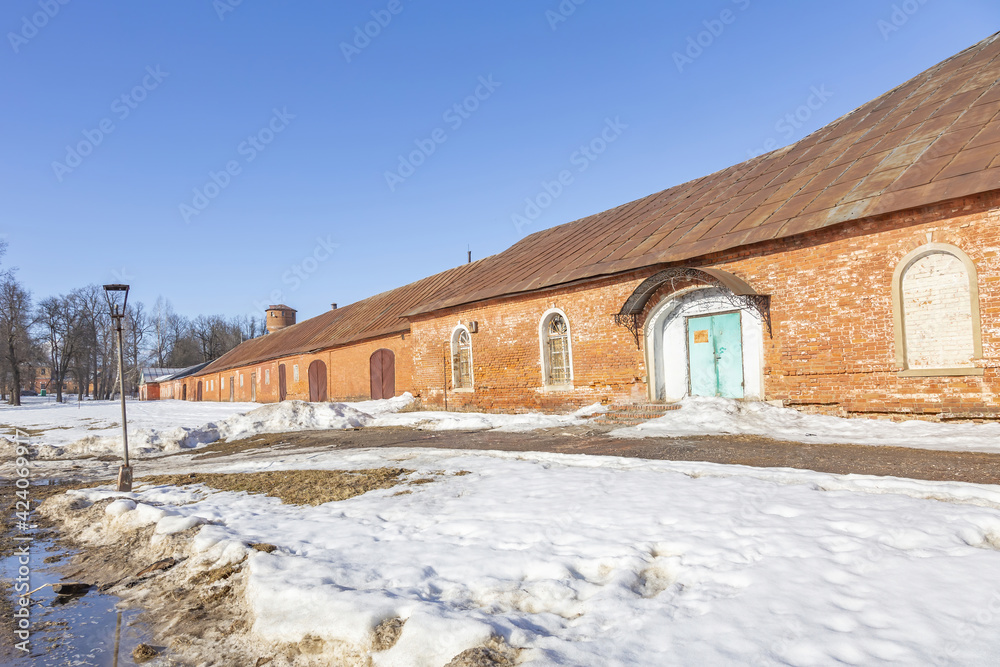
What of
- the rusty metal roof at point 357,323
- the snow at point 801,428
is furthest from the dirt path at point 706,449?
the rusty metal roof at point 357,323

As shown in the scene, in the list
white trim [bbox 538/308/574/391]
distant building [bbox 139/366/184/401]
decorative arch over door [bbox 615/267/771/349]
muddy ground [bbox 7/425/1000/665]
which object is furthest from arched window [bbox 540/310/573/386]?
distant building [bbox 139/366/184/401]

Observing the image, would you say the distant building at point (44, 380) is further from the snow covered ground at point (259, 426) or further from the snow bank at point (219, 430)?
the snow bank at point (219, 430)

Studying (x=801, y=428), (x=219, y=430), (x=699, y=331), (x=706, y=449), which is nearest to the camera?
(x=706, y=449)

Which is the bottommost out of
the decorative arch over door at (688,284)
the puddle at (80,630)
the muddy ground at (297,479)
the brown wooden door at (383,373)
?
the puddle at (80,630)

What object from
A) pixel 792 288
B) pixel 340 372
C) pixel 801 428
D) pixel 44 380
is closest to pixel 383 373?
pixel 340 372

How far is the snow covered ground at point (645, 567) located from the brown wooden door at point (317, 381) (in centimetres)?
2365

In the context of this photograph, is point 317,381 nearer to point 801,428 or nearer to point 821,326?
point 821,326

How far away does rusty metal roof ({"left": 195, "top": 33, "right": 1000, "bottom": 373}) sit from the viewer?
30.3 ft

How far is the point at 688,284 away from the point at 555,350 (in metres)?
3.92

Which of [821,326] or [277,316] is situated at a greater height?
[277,316]

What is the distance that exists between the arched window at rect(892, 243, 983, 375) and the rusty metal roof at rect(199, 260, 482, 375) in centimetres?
1464

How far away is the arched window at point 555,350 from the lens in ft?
48.0

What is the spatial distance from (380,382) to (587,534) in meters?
20.7

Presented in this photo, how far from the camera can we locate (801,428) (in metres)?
9.27
